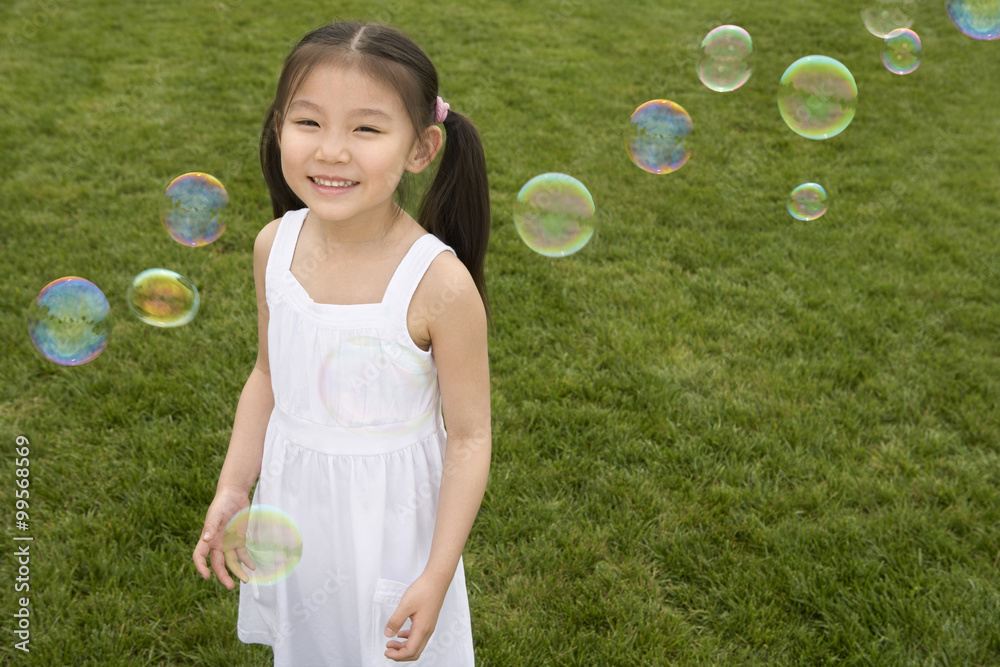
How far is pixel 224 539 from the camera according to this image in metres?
Result: 1.65

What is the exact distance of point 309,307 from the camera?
158 cm

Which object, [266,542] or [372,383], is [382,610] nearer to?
[266,542]

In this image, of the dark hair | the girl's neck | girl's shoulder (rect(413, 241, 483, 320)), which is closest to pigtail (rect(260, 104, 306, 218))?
the dark hair

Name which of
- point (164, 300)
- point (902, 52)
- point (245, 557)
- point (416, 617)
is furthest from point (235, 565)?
point (902, 52)

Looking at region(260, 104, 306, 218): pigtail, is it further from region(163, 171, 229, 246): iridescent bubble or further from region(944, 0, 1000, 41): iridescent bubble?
region(944, 0, 1000, 41): iridescent bubble

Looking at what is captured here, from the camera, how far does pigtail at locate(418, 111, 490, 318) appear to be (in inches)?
65.2

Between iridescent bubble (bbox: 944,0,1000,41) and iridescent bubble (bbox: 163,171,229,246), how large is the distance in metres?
3.33

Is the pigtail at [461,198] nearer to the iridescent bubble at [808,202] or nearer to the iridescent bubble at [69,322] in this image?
the iridescent bubble at [69,322]

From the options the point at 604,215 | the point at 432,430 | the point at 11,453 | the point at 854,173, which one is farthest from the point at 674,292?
the point at 11,453

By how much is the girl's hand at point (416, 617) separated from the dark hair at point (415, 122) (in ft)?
1.87

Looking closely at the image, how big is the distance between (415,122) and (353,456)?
675 mm

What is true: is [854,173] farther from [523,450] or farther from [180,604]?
[180,604]

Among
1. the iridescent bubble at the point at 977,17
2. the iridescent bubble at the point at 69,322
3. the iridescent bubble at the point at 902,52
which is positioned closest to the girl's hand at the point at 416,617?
the iridescent bubble at the point at 69,322

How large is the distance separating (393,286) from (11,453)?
2.31 meters
